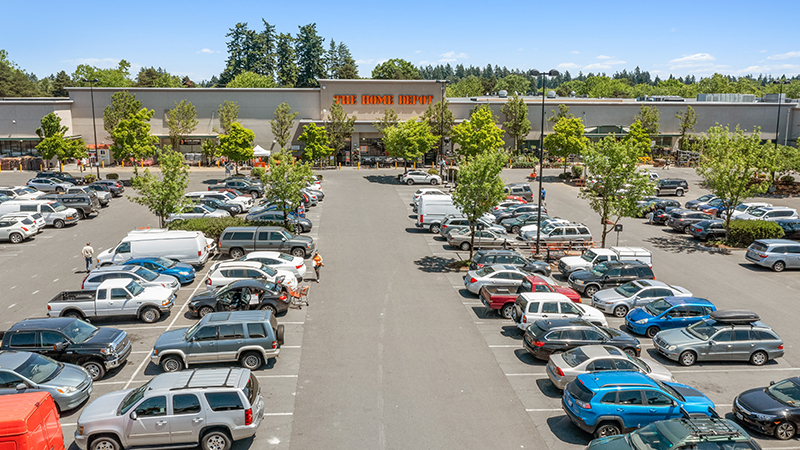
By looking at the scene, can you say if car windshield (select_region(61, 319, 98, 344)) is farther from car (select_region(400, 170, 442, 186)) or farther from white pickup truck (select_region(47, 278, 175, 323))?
car (select_region(400, 170, 442, 186))

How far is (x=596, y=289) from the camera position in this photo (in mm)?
25125

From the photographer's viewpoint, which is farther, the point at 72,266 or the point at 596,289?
the point at 72,266

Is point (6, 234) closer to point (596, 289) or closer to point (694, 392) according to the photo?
point (596, 289)

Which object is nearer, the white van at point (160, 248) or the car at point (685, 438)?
the car at point (685, 438)

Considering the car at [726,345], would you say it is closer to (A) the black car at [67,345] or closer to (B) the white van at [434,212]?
(A) the black car at [67,345]

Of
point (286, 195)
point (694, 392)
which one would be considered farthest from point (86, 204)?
point (694, 392)

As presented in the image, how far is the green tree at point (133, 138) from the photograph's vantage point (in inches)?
2125

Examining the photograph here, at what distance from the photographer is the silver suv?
12.4 meters

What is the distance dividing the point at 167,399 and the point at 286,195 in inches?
776

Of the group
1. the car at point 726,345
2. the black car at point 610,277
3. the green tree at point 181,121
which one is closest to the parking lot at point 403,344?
the car at point 726,345

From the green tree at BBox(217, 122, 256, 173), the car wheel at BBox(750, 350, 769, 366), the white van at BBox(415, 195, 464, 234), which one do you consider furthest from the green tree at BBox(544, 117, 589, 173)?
the car wheel at BBox(750, 350, 769, 366)

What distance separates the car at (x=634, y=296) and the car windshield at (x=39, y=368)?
1902 centimetres

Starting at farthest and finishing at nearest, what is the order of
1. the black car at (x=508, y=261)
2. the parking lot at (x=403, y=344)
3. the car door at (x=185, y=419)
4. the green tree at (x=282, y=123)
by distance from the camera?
the green tree at (x=282, y=123), the black car at (x=508, y=261), the parking lot at (x=403, y=344), the car door at (x=185, y=419)

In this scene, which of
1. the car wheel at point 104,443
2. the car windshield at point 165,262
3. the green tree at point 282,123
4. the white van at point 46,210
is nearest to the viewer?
the car wheel at point 104,443
